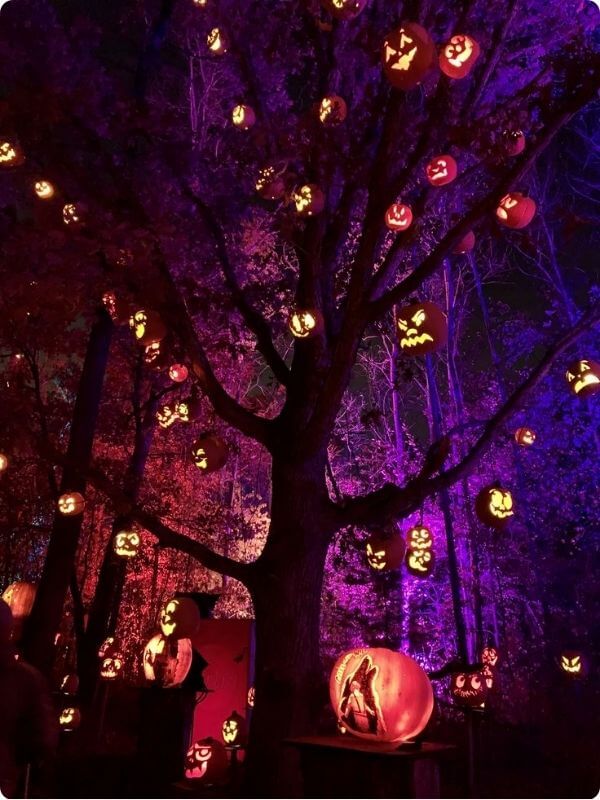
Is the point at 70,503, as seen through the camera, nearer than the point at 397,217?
No

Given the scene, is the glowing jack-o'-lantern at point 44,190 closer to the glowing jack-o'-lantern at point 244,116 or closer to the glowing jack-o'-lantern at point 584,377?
the glowing jack-o'-lantern at point 244,116

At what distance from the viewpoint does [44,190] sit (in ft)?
24.5

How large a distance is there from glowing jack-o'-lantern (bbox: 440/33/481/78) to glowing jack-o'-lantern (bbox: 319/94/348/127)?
1.34 m

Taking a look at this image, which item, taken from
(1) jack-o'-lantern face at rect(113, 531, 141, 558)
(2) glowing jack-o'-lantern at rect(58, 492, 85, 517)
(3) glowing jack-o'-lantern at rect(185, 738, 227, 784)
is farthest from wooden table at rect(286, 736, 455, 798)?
(2) glowing jack-o'-lantern at rect(58, 492, 85, 517)

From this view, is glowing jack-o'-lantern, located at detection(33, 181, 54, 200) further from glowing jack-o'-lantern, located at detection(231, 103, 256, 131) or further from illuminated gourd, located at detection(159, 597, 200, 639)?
illuminated gourd, located at detection(159, 597, 200, 639)

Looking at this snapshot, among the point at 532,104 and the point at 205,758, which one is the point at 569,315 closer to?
the point at 532,104

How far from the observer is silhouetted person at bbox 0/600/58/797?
4.26m

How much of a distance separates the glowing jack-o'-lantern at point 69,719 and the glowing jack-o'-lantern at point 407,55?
10815mm

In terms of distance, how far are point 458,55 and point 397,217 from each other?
1.56 metres

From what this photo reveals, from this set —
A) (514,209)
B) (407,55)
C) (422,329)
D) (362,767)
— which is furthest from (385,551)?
(407,55)

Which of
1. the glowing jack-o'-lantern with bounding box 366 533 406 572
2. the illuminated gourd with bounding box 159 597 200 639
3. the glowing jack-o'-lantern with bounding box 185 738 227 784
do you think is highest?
the glowing jack-o'-lantern with bounding box 366 533 406 572

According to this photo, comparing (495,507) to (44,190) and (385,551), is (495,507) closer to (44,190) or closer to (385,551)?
(385,551)

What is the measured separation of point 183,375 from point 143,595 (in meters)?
17.6

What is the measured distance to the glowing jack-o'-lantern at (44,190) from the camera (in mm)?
7457
